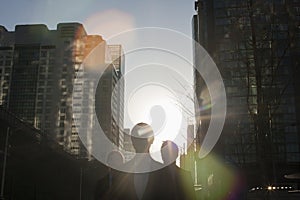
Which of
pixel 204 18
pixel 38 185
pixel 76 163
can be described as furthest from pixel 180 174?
pixel 76 163

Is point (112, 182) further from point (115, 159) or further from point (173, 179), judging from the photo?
point (173, 179)

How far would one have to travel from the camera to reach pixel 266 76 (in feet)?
24.1

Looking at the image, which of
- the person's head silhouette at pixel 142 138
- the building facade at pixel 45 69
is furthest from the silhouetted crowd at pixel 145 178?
the building facade at pixel 45 69

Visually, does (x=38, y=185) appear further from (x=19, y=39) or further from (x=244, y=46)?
(x=19, y=39)

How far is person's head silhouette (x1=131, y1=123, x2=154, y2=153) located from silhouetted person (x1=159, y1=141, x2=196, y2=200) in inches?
9.0

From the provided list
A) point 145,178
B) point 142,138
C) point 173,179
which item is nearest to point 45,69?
point 142,138

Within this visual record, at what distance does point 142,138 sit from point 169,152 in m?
0.33

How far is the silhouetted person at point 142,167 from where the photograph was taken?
3.80 m

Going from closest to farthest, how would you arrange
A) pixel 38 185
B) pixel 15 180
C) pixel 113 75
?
1. pixel 15 180
2. pixel 38 185
3. pixel 113 75

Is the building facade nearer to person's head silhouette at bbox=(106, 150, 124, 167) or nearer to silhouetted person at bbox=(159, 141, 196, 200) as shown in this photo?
person's head silhouette at bbox=(106, 150, 124, 167)

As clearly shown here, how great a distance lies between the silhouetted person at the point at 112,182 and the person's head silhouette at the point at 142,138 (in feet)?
0.58

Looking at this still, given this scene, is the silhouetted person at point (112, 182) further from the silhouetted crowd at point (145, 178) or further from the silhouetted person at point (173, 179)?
the silhouetted person at point (173, 179)

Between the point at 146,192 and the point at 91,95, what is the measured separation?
166091mm

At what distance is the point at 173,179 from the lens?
3730mm
